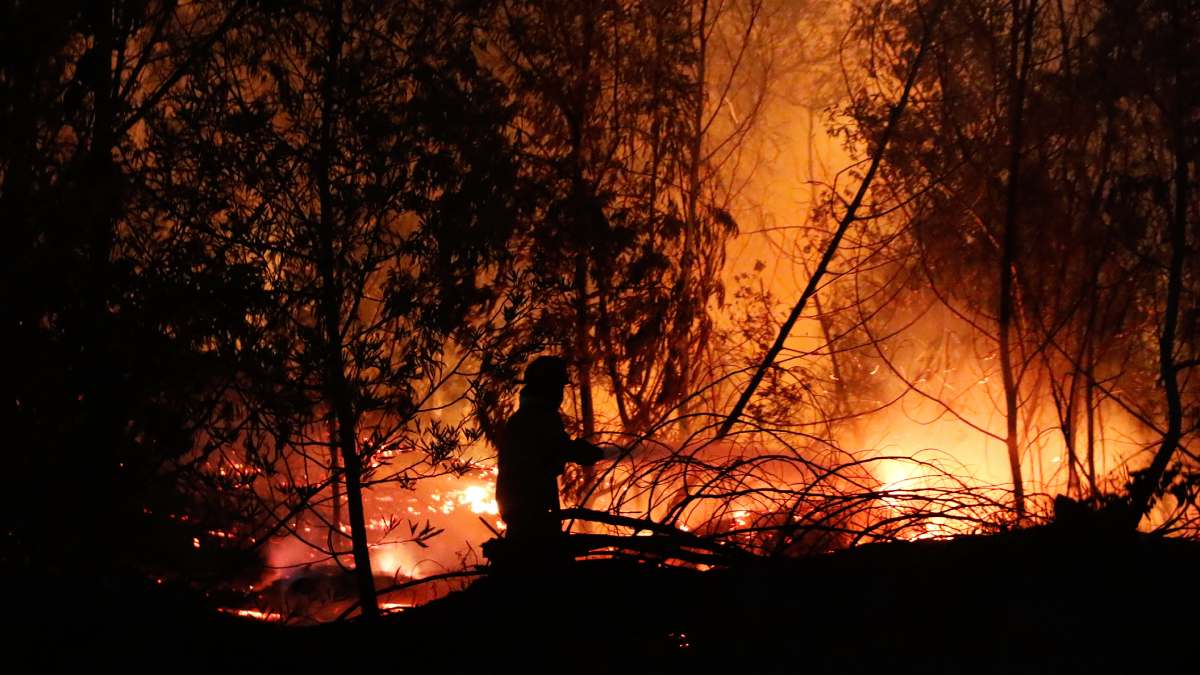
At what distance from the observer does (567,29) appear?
1127 centimetres

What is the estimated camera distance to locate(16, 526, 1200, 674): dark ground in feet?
10.6

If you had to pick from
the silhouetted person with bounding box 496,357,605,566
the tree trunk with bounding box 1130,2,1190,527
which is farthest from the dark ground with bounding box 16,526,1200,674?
the tree trunk with bounding box 1130,2,1190,527

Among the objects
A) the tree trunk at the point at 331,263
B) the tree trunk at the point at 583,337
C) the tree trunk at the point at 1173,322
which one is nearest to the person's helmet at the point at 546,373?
the tree trunk at the point at 331,263

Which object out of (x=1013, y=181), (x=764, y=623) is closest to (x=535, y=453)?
(x=764, y=623)

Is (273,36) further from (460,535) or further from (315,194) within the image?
(460,535)

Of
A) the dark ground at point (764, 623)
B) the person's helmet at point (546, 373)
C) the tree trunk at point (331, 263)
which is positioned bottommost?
the dark ground at point (764, 623)

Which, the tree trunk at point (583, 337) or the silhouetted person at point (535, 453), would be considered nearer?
the silhouetted person at point (535, 453)

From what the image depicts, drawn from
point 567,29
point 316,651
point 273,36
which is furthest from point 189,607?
point 567,29

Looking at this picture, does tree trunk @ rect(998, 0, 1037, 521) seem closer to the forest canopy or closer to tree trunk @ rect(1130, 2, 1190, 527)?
the forest canopy

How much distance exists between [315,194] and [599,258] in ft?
12.9

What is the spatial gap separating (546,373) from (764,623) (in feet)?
6.47

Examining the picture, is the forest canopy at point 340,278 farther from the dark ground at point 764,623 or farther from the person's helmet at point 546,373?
the person's helmet at point 546,373

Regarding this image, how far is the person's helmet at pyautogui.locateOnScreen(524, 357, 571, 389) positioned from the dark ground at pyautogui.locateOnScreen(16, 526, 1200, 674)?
1321mm

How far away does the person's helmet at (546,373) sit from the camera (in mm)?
5023
